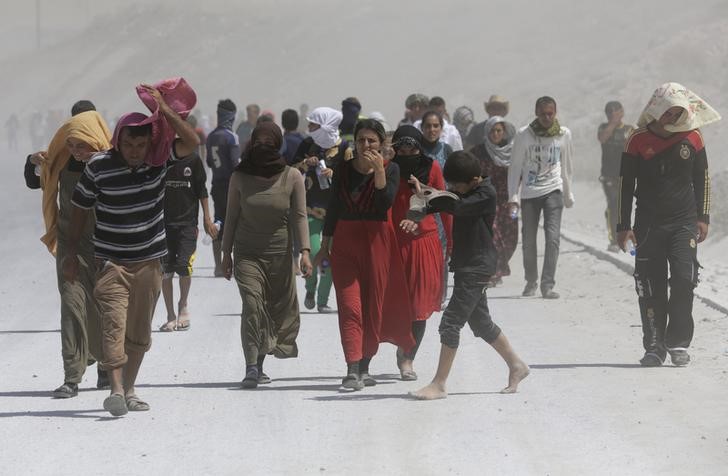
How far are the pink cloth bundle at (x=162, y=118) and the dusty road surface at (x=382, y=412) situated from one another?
4.72ft

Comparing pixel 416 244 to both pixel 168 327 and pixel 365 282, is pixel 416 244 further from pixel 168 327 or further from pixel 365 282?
pixel 168 327

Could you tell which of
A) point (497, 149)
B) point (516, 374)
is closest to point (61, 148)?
point (516, 374)

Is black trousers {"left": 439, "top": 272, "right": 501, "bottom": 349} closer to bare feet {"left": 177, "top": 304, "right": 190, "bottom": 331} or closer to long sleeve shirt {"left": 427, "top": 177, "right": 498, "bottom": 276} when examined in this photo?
long sleeve shirt {"left": 427, "top": 177, "right": 498, "bottom": 276}

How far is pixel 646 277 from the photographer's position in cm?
1048

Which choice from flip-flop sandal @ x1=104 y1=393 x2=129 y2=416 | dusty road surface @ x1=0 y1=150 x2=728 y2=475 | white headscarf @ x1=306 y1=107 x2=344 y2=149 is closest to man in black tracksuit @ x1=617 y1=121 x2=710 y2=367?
dusty road surface @ x1=0 y1=150 x2=728 y2=475

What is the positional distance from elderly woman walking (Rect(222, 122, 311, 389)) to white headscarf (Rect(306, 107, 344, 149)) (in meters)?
3.03

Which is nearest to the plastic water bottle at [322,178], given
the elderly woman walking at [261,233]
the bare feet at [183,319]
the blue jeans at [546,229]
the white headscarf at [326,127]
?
the white headscarf at [326,127]

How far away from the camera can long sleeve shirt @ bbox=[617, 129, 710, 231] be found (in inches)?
401

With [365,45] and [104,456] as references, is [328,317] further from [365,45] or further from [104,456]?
[365,45]

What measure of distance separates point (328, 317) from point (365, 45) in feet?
267

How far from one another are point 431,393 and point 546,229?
5.99 m

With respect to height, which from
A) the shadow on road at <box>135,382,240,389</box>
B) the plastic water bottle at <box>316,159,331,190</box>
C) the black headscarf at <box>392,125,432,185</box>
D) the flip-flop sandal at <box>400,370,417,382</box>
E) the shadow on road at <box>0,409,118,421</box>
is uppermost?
the black headscarf at <box>392,125,432,185</box>

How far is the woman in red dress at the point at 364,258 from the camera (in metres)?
9.34

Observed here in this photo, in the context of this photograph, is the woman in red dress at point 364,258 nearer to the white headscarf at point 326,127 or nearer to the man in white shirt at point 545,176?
the white headscarf at point 326,127
